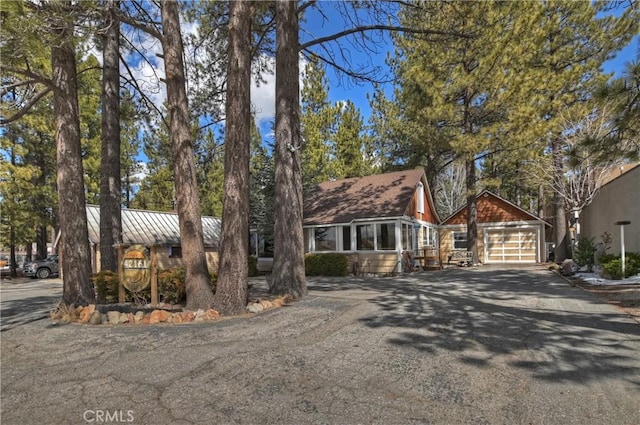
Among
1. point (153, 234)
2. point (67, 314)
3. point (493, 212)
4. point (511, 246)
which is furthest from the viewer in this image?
point (493, 212)

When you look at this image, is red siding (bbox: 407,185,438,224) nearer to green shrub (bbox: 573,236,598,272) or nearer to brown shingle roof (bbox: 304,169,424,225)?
brown shingle roof (bbox: 304,169,424,225)

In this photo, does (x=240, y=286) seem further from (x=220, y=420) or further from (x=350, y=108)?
(x=350, y=108)

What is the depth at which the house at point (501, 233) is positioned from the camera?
77.0 feet

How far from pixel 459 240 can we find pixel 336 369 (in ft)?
73.3

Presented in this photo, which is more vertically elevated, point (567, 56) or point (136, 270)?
point (567, 56)

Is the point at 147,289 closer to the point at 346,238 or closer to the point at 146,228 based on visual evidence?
the point at 346,238

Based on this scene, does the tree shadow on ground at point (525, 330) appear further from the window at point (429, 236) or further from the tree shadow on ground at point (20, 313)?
the window at point (429, 236)

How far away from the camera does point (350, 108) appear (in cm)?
3077

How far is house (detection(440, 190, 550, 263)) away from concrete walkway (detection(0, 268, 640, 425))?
1774 centimetres

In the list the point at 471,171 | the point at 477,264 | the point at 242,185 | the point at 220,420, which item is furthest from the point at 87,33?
the point at 477,264

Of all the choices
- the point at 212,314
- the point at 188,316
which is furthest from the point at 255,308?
the point at 188,316

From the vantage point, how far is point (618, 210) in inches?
589

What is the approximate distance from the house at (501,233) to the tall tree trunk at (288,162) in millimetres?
15466

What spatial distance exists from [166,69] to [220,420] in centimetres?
666
